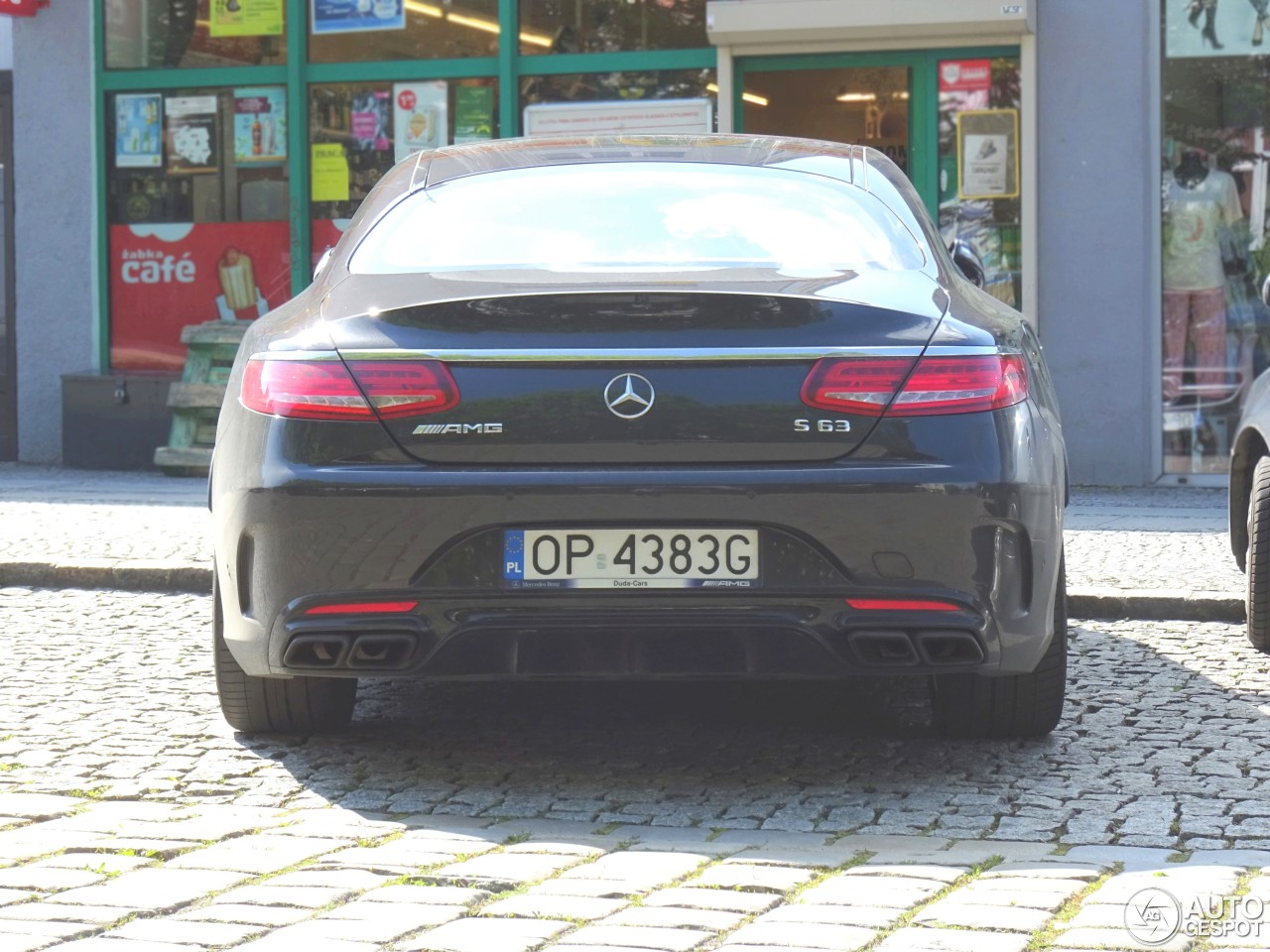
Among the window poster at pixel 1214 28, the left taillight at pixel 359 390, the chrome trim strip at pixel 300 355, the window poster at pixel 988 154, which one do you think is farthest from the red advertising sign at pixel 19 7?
the left taillight at pixel 359 390

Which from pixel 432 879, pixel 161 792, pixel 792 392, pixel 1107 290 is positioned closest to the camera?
pixel 432 879

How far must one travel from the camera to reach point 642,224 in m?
4.91

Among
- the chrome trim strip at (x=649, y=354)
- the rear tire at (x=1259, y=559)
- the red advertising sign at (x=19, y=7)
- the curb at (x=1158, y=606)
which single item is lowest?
the curb at (x=1158, y=606)

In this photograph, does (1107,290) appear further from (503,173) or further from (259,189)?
(503,173)

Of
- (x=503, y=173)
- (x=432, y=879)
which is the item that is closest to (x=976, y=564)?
(x=432, y=879)

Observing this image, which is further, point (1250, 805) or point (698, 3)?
point (698, 3)

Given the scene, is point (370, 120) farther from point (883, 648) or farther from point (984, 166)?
point (883, 648)

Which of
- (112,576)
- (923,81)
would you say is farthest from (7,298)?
(923,81)

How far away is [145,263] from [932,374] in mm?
10197

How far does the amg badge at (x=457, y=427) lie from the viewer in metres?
4.29

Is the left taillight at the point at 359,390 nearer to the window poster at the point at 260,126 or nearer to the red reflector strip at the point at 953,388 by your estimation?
the red reflector strip at the point at 953,388

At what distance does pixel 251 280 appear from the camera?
44.0 ft

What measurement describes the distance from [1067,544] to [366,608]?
521 centimetres

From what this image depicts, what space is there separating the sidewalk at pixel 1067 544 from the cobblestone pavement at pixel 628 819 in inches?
44.4
